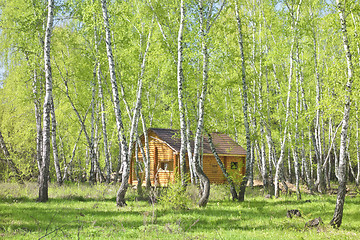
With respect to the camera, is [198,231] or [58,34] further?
[58,34]

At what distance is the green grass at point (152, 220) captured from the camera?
25.6ft

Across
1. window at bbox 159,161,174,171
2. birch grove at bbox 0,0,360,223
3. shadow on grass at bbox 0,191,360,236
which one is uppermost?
birch grove at bbox 0,0,360,223

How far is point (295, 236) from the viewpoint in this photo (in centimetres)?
Answer: 804

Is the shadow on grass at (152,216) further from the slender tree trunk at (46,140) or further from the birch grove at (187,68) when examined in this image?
the birch grove at (187,68)

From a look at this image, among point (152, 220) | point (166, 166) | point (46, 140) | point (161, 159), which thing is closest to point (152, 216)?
A: point (152, 220)

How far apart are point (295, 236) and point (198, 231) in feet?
7.49

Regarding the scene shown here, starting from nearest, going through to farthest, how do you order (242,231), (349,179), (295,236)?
(295,236)
(242,231)
(349,179)

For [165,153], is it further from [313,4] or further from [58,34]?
[313,4]

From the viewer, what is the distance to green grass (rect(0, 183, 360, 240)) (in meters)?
7.81

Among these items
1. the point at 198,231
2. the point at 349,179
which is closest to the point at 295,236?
the point at 198,231

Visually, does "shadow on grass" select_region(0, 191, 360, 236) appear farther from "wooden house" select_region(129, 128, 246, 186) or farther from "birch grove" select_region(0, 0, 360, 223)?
"wooden house" select_region(129, 128, 246, 186)

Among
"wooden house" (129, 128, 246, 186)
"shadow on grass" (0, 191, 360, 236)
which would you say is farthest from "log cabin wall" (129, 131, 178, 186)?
"shadow on grass" (0, 191, 360, 236)

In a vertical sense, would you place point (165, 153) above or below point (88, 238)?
above

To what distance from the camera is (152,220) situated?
7.79 m
